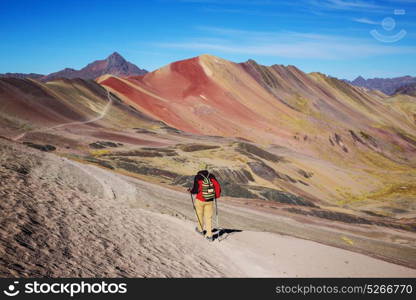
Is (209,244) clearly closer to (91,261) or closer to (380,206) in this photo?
(91,261)

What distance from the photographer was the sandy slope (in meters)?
6.61

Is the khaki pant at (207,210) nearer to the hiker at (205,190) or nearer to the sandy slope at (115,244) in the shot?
the hiker at (205,190)

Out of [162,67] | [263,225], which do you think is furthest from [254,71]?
[263,225]

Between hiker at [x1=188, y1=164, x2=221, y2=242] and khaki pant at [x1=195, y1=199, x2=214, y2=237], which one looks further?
khaki pant at [x1=195, y1=199, x2=214, y2=237]

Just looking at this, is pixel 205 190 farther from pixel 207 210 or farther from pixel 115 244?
pixel 115 244

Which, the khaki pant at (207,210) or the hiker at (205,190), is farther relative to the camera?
the khaki pant at (207,210)

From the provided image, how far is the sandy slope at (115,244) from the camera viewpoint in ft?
21.7

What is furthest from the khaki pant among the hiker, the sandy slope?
the sandy slope

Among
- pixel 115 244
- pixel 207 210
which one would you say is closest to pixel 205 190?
pixel 207 210

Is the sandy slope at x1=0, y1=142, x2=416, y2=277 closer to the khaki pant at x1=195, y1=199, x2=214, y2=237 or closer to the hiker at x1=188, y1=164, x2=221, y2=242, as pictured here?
the khaki pant at x1=195, y1=199, x2=214, y2=237

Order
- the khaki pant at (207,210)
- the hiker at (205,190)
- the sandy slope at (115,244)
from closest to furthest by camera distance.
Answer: the sandy slope at (115,244) < the hiker at (205,190) < the khaki pant at (207,210)

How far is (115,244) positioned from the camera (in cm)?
827

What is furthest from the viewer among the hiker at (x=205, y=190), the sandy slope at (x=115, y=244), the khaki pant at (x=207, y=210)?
the khaki pant at (x=207, y=210)

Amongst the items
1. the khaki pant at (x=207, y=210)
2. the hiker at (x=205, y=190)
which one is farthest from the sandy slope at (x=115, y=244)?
the hiker at (x=205, y=190)
